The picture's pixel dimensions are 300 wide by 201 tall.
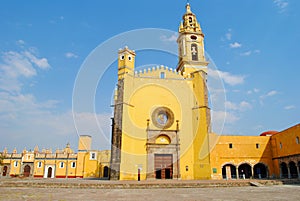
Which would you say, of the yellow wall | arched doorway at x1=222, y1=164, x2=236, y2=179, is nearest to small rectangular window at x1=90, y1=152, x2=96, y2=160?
the yellow wall

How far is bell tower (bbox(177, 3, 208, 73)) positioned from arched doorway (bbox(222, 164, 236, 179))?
41.7ft

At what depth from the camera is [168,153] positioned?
2603cm

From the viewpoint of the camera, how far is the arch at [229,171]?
29.4 meters

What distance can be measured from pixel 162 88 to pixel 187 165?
29.5 ft

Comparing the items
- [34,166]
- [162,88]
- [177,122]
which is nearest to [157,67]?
[162,88]

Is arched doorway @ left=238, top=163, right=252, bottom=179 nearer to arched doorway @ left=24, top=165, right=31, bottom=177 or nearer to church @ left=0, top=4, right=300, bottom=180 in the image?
church @ left=0, top=4, right=300, bottom=180

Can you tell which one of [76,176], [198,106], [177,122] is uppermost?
[198,106]

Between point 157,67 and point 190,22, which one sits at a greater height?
point 190,22

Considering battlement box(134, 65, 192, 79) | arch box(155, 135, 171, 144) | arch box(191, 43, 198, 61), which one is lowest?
arch box(155, 135, 171, 144)

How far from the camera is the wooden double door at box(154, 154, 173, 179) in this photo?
2556 centimetres

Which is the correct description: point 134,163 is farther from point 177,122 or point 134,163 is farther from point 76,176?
point 76,176

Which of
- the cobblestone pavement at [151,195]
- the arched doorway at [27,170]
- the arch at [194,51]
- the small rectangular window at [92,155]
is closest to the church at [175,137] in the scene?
the arch at [194,51]

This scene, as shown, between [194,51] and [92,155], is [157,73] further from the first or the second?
[92,155]

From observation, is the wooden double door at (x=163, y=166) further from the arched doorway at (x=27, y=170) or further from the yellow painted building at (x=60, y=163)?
the arched doorway at (x=27, y=170)
